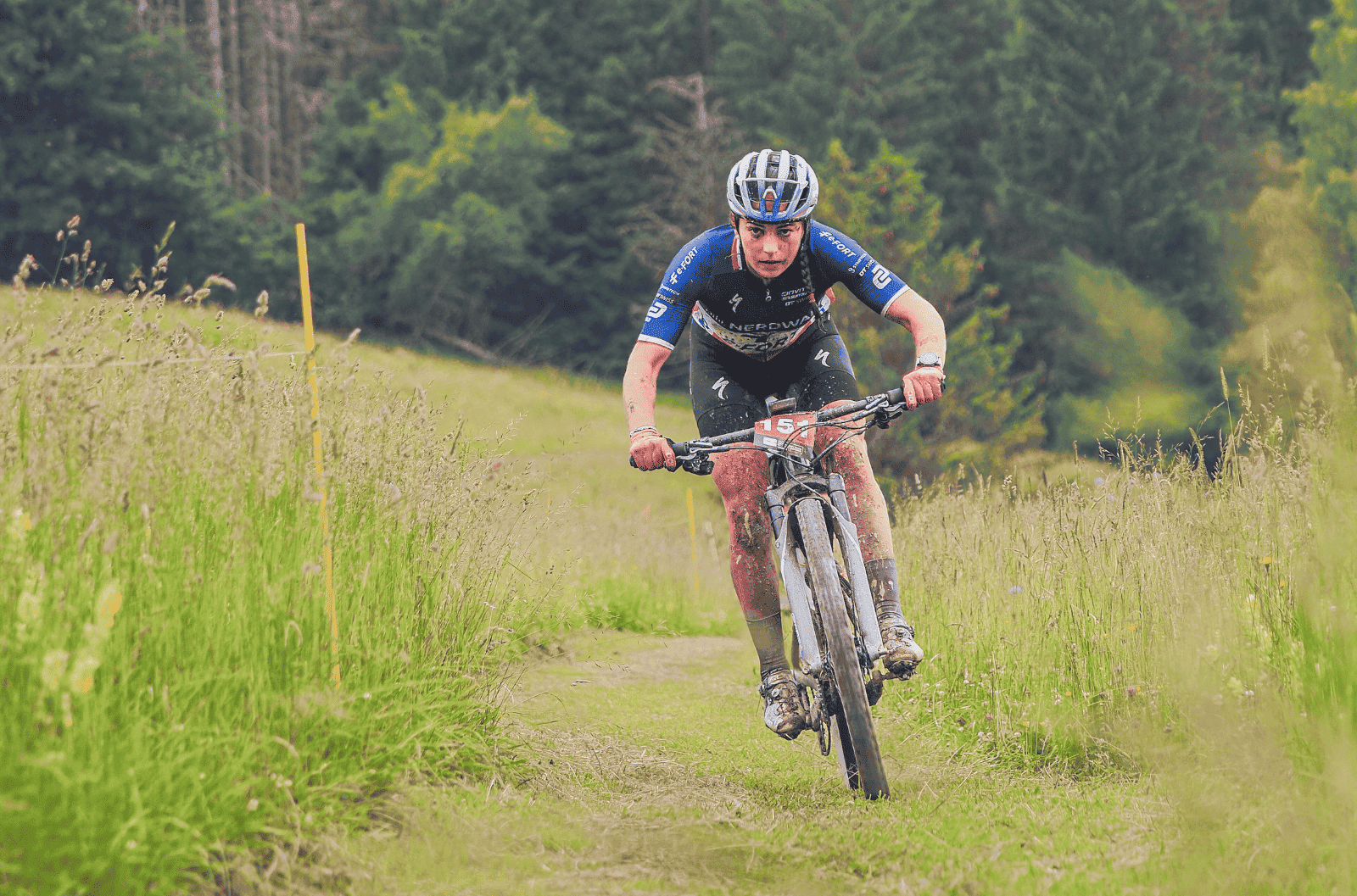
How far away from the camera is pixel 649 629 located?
978 centimetres

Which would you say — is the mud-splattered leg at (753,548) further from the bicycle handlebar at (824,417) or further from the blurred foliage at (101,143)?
the blurred foliage at (101,143)

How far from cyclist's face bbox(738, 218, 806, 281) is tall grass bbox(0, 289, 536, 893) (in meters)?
1.59

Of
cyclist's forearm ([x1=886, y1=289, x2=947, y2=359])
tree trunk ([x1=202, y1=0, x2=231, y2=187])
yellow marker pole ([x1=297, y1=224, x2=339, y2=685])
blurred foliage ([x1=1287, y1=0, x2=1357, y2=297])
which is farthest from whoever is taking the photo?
tree trunk ([x1=202, y1=0, x2=231, y2=187])

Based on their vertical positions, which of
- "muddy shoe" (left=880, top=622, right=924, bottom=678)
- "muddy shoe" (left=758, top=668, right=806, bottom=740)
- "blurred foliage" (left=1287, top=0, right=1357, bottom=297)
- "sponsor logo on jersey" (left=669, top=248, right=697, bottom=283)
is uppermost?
"blurred foliage" (left=1287, top=0, right=1357, bottom=297)

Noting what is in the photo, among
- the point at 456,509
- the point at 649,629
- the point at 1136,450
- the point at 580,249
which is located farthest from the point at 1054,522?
the point at 580,249

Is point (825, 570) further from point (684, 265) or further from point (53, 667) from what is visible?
point (53, 667)

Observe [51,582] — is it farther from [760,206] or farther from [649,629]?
[649,629]

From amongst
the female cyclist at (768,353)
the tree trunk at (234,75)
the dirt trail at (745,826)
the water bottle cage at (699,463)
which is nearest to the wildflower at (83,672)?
the dirt trail at (745,826)

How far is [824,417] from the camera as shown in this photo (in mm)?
4262

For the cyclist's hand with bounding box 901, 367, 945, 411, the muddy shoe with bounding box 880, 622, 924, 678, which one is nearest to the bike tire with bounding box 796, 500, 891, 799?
the muddy shoe with bounding box 880, 622, 924, 678

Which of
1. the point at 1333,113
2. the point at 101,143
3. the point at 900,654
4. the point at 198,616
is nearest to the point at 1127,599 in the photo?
the point at 900,654

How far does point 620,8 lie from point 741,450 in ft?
163

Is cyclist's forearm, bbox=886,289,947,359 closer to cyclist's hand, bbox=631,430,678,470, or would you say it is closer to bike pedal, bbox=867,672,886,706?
cyclist's hand, bbox=631,430,678,470

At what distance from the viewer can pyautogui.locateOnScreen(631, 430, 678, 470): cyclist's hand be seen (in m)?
4.25
